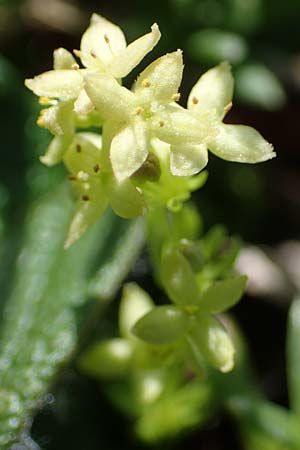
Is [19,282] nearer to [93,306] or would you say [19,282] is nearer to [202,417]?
[93,306]

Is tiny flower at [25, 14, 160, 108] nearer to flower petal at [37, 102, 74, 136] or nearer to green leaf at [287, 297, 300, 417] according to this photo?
flower petal at [37, 102, 74, 136]

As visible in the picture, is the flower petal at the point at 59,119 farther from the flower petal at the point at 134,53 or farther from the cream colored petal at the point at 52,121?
the flower petal at the point at 134,53

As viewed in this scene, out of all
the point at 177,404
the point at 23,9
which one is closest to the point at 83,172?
the point at 177,404

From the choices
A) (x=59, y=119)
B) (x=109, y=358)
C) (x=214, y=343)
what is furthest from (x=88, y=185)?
(x=109, y=358)

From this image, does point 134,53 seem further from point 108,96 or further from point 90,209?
point 90,209

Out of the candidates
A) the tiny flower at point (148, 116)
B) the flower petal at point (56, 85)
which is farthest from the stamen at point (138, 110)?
the flower petal at point (56, 85)

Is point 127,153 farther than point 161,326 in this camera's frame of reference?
No
